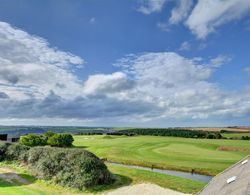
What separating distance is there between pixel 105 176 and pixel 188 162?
73.9 ft

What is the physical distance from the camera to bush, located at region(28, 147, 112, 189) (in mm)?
35031

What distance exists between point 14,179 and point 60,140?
41208mm

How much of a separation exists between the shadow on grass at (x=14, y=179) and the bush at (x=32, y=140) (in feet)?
108

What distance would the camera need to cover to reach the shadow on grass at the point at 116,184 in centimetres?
3391

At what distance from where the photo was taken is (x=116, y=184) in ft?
117

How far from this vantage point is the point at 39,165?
4072cm

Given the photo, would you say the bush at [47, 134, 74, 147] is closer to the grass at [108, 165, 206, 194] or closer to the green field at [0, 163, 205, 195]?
the green field at [0, 163, 205, 195]

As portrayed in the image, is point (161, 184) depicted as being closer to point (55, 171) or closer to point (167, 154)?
point (55, 171)

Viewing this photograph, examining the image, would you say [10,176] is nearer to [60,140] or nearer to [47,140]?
[47,140]

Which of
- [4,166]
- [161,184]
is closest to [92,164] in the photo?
[161,184]

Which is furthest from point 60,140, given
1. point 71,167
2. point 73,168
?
point 73,168

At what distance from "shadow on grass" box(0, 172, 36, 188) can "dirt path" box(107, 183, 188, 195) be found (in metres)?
11.2

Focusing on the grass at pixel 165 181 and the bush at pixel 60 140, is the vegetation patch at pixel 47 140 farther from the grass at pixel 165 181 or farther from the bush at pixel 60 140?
the grass at pixel 165 181

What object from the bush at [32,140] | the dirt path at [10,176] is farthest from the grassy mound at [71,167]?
the bush at [32,140]
